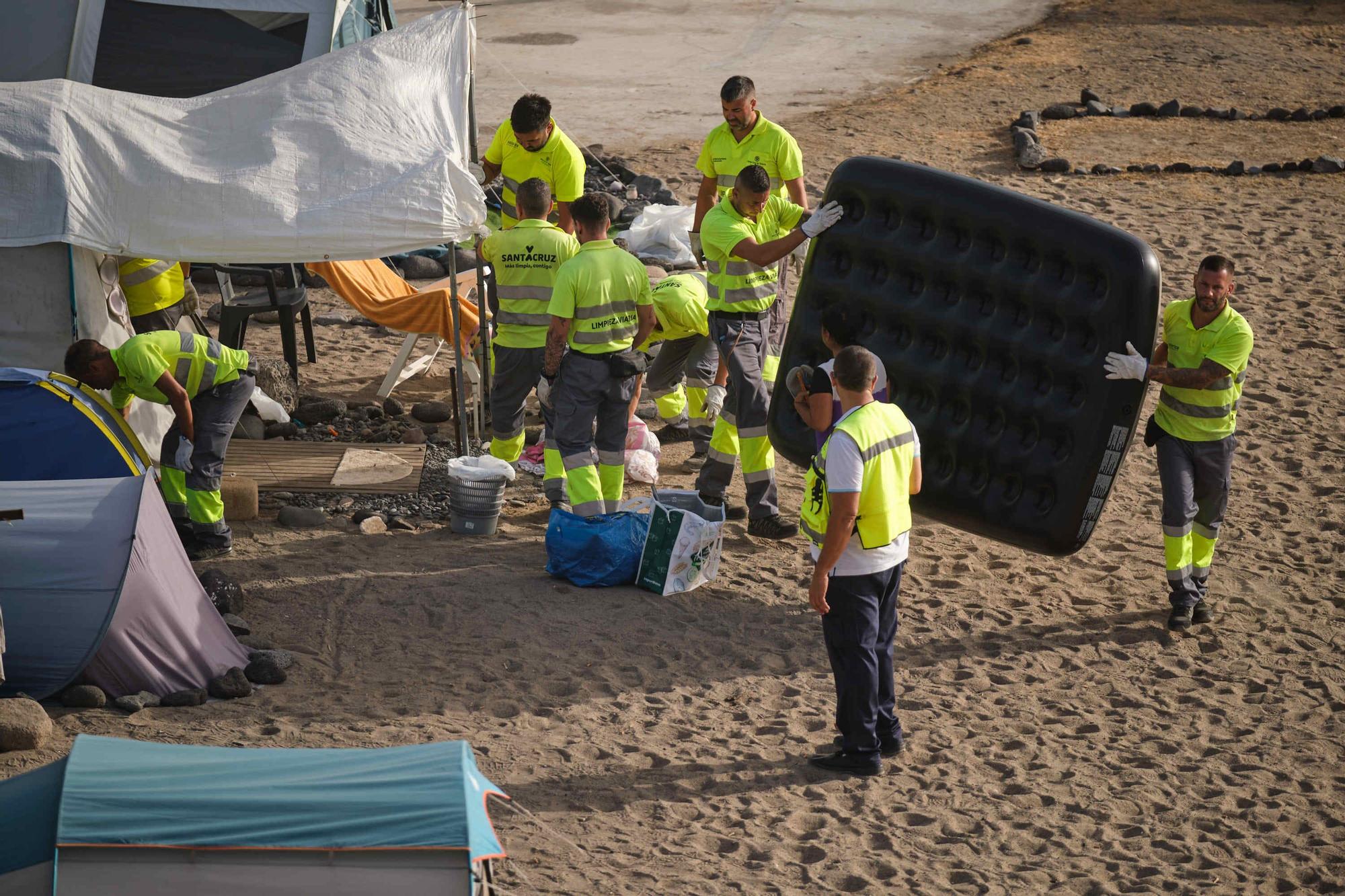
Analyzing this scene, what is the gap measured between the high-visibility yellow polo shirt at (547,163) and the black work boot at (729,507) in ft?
7.84

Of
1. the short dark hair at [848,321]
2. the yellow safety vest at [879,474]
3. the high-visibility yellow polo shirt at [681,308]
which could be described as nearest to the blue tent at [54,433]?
the high-visibility yellow polo shirt at [681,308]

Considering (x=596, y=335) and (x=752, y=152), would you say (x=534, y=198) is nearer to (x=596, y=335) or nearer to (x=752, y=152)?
(x=596, y=335)

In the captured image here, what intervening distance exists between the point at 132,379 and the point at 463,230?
6.76 feet

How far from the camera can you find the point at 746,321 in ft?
26.9

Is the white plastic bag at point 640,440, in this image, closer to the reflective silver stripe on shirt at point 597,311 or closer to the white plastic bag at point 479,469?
the white plastic bag at point 479,469

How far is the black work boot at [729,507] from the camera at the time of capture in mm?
8508

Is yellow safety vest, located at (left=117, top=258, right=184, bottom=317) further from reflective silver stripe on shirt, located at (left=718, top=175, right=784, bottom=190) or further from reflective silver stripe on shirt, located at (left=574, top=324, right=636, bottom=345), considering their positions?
reflective silver stripe on shirt, located at (left=718, top=175, right=784, bottom=190)

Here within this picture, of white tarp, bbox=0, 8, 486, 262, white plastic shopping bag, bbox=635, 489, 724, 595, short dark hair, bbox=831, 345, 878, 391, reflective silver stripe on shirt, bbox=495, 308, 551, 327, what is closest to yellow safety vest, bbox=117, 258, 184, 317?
white tarp, bbox=0, 8, 486, 262

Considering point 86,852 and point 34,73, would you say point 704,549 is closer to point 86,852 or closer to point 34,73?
point 86,852

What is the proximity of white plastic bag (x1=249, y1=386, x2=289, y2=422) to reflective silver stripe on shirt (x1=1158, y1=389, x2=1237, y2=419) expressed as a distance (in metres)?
5.95

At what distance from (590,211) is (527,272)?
916 mm

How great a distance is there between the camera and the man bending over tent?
7.55 metres

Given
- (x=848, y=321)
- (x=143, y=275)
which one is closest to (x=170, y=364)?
(x=143, y=275)

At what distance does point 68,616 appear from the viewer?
6164mm
